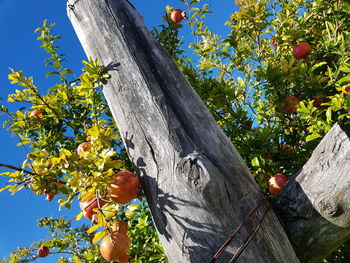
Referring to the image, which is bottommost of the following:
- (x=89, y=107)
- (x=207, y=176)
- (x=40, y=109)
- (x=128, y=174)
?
(x=207, y=176)

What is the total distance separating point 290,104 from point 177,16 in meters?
1.16

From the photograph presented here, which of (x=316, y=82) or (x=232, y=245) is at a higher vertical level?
(x=316, y=82)

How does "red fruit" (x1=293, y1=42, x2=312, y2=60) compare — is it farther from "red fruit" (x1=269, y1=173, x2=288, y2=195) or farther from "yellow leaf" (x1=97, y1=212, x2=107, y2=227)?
"yellow leaf" (x1=97, y1=212, x2=107, y2=227)

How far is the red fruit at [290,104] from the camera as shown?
7.33 ft

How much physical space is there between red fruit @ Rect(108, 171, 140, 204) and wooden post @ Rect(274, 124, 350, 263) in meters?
0.64

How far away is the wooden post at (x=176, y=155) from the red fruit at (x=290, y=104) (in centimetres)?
109

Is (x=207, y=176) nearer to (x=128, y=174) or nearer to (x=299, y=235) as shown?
(x=128, y=174)

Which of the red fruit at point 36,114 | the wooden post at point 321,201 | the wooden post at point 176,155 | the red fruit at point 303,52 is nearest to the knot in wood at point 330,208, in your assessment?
the wooden post at point 321,201

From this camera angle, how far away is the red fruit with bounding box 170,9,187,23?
8.11ft

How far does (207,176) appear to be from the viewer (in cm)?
113

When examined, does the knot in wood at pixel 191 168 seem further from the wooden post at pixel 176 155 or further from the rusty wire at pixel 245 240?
the rusty wire at pixel 245 240

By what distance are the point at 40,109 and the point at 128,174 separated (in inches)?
53.5

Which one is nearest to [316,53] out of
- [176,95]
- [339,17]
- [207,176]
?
[339,17]

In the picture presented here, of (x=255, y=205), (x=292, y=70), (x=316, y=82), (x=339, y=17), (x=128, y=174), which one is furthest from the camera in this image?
(x=339, y=17)
